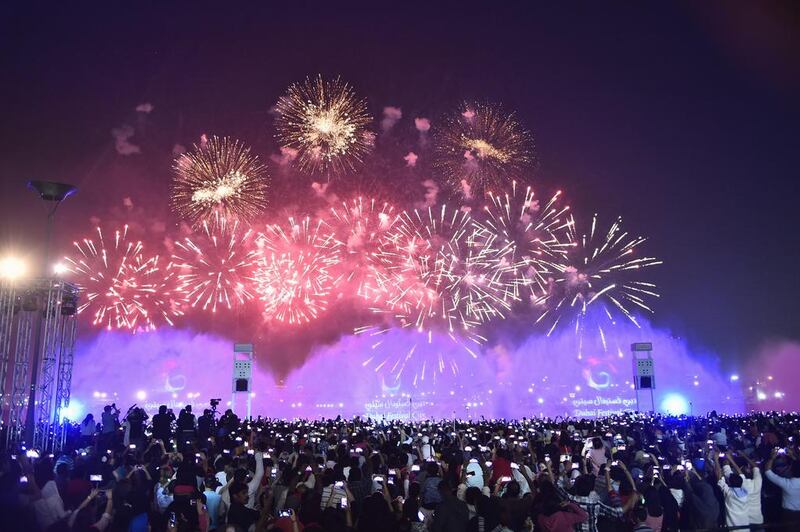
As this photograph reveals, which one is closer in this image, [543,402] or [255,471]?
[255,471]

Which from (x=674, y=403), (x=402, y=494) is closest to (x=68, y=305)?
(x=402, y=494)

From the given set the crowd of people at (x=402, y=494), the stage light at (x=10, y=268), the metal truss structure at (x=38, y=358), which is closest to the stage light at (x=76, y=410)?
the metal truss structure at (x=38, y=358)

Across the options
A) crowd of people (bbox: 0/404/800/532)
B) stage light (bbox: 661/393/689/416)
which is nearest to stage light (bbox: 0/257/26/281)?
crowd of people (bbox: 0/404/800/532)

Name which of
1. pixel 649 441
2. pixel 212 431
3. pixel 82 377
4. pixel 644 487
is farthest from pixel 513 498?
pixel 82 377

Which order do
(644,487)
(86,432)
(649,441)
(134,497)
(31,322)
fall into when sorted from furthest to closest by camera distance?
(31,322)
(86,432)
(649,441)
(644,487)
(134,497)

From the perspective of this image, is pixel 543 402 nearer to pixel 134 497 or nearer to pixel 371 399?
pixel 371 399

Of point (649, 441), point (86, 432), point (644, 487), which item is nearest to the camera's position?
point (644, 487)

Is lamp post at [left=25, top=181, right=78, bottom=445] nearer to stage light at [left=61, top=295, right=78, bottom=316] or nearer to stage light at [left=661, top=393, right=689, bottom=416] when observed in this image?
stage light at [left=61, top=295, right=78, bottom=316]

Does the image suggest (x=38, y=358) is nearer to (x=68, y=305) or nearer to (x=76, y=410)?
(x=68, y=305)

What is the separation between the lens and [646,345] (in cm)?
2986

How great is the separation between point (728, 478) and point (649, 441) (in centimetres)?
905

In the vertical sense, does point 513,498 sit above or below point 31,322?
below

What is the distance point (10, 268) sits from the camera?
1842 cm

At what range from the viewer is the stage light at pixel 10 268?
18.4 meters
